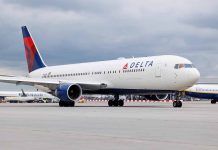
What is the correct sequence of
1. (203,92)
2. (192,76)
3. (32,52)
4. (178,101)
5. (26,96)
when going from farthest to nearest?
(26,96) → (203,92) → (32,52) → (178,101) → (192,76)

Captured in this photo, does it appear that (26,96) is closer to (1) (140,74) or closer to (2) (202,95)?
(2) (202,95)

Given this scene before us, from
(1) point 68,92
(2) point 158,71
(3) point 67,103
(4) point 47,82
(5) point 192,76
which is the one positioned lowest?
(3) point 67,103

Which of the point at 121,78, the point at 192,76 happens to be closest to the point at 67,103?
the point at 121,78

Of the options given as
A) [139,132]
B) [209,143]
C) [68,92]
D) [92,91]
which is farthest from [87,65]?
[209,143]

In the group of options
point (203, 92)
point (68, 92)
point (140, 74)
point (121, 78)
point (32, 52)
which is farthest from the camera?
point (203, 92)

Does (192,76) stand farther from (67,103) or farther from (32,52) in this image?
(32,52)

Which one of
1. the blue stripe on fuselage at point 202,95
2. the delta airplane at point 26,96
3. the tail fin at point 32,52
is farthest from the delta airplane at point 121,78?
the delta airplane at point 26,96

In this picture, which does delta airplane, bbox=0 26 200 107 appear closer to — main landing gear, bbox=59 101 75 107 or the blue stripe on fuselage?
main landing gear, bbox=59 101 75 107

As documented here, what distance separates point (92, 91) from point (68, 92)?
3.82 meters

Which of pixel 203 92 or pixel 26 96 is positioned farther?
pixel 26 96

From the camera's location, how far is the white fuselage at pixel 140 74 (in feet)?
108

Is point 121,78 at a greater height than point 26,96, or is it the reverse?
point 121,78

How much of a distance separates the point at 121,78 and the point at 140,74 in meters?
2.26

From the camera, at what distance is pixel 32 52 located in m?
48.3
